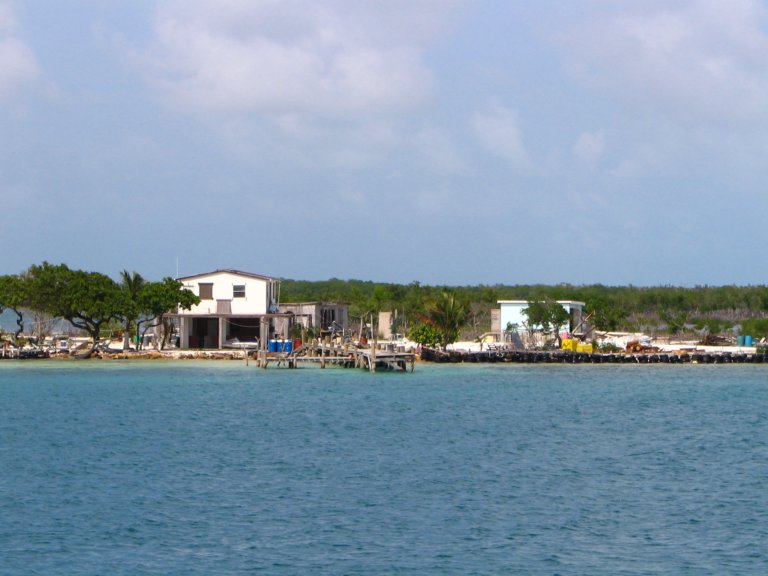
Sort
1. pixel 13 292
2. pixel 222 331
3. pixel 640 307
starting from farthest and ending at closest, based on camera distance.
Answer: pixel 640 307 < pixel 222 331 < pixel 13 292

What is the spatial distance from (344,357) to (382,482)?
46248 mm

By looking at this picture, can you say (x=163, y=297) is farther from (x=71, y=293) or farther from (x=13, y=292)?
(x=13, y=292)

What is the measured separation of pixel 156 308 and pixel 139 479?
49.8 meters

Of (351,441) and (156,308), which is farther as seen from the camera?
(156,308)

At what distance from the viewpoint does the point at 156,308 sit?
80.4 metres

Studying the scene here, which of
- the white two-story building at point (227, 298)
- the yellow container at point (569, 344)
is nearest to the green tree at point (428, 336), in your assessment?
the yellow container at point (569, 344)

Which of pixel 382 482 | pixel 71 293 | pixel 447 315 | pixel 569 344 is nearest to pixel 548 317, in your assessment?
pixel 569 344

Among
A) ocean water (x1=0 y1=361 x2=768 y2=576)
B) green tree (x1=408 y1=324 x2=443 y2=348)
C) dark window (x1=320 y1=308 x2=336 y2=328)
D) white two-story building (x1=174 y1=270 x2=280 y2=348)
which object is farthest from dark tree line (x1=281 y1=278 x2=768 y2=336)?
ocean water (x1=0 y1=361 x2=768 y2=576)

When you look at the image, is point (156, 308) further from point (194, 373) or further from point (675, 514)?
point (675, 514)

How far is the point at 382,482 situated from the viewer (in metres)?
31.0

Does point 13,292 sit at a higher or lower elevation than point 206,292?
lower

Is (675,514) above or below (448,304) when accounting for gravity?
below

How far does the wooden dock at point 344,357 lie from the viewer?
7325 cm

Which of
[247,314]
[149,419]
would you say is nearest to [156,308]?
[247,314]
